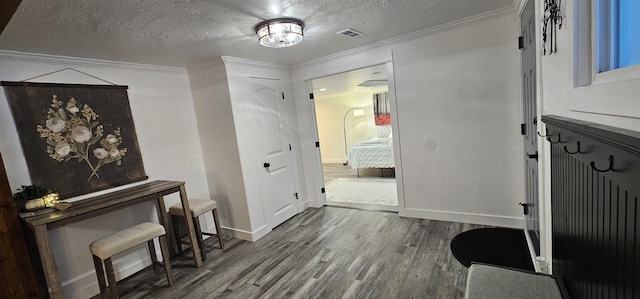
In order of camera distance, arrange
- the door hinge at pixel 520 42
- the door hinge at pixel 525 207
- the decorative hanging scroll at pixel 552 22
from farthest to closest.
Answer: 1. the door hinge at pixel 525 207
2. the door hinge at pixel 520 42
3. the decorative hanging scroll at pixel 552 22

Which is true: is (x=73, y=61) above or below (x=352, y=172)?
above

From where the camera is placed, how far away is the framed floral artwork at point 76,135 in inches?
87.5

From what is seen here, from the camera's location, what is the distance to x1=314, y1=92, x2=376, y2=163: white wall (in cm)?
820

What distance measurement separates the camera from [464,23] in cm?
271

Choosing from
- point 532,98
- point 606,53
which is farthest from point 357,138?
point 606,53

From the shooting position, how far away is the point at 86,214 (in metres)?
2.06

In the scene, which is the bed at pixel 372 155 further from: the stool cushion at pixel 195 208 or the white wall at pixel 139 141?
the stool cushion at pixel 195 208

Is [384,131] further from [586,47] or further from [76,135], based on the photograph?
[586,47]

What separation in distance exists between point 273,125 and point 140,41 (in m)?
1.72

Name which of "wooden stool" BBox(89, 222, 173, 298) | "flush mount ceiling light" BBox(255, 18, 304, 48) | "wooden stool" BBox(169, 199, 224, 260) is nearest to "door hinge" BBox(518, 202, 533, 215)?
"flush mount ceiling light" BBox(255, 18, 304, 48)

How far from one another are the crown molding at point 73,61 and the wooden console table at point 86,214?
1230mm

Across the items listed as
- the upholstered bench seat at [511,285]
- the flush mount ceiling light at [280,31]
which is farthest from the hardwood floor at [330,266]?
the flush mount ceiling light at [280,31]

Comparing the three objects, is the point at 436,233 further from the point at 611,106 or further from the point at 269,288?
the point at 611,106

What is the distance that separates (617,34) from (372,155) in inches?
201
